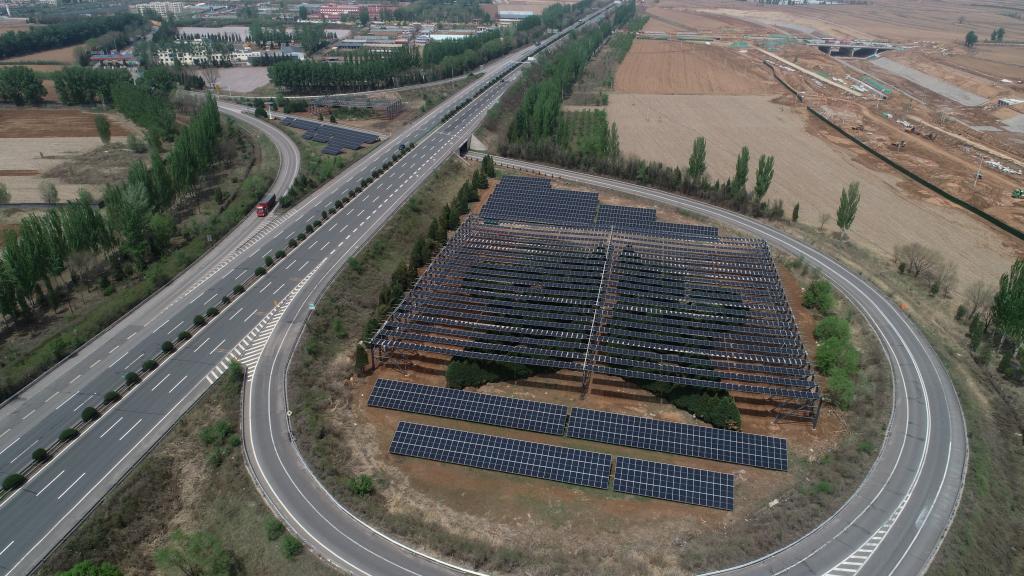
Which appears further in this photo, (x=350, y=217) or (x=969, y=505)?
(x=350, y=217)

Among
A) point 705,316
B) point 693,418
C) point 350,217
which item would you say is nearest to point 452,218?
point 350,217

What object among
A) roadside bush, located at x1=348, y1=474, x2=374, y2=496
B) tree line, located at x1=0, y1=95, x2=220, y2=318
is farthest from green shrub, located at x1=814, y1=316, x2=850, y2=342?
tree line, located at x1=0, y1=95, x2=220, y2=318

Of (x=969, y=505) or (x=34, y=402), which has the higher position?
(x=34, y=402)

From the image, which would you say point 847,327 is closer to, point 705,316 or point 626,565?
point 705,316

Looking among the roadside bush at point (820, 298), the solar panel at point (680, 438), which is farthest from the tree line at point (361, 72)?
the solar panel at point (680, 438)

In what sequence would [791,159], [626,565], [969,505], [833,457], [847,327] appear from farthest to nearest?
[791,159], [847,327], [833,457], [969,505], [626,565]

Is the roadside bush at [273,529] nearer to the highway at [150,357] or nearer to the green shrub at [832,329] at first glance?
the highway at [150,357]
